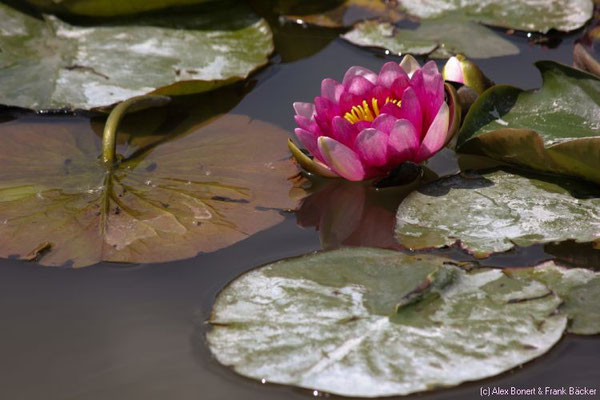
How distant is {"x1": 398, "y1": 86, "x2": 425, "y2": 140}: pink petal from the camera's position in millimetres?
1874

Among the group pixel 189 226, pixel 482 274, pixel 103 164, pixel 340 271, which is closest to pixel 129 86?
pixel 103 164

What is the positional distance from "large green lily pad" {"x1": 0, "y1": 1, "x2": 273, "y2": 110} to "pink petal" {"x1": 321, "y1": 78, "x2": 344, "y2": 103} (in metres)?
0.59

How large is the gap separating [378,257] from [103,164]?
2.83 feet

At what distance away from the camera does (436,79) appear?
1.93 meters

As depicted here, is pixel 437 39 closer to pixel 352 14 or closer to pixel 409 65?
pixel 352 14

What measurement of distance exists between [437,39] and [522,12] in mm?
370

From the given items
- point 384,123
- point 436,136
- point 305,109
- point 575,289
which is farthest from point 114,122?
point 575,289

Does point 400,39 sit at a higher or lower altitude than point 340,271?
higher

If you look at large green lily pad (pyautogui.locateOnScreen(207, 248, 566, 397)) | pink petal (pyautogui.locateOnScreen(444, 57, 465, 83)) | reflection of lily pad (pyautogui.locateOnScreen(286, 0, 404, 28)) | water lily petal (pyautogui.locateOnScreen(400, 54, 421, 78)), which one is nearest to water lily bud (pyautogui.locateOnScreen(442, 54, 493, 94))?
pink petal (pyautogui.locateOnScreen(444, 57, 465, 83))

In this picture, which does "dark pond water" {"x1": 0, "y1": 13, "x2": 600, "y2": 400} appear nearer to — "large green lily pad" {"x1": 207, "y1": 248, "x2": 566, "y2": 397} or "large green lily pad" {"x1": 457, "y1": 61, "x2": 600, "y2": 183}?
"large green lily pad" {"x1": 207, "y1": 248, "x2": 566, "y2": 397}

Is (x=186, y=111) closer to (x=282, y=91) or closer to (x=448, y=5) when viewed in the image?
(x=282, y=91)

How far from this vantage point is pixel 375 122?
6.11 feet

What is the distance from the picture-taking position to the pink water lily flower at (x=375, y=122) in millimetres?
1875

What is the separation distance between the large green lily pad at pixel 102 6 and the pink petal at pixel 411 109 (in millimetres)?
1185
